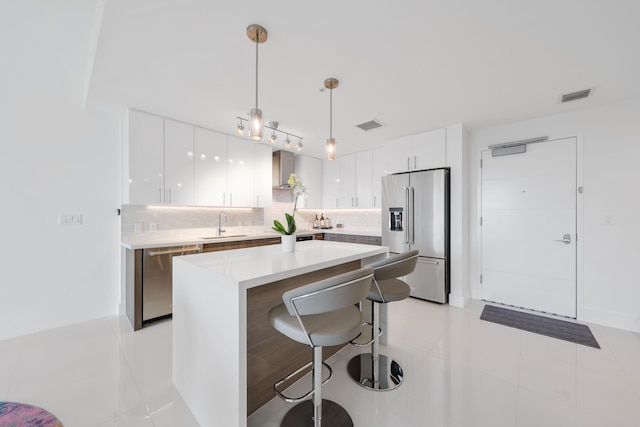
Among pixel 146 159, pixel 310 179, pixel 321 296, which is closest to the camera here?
pixel 321 296

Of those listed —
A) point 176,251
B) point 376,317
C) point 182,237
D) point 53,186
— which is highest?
point 53,186

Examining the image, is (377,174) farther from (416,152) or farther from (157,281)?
(157,281)

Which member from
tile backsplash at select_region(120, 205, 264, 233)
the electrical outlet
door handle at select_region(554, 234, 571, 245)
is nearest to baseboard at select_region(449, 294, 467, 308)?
door handle at select_region(554, 234, 571, 245)

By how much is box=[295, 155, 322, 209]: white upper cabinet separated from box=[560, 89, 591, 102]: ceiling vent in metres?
3.85

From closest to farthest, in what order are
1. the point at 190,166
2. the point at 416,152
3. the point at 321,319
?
the point at 321,319 < the point at 190,166 < the point at 416,152

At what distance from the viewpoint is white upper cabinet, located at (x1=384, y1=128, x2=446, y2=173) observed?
3590 millimetres

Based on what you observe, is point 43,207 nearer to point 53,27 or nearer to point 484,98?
point 53,27

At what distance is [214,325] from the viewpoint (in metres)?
1.39

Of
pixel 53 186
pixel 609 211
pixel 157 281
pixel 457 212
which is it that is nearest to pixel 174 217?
pixel 157 281

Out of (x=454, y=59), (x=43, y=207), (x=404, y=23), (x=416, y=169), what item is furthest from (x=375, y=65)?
(x=43, y=207)

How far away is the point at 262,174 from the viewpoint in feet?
14.2

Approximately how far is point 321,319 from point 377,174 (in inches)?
145

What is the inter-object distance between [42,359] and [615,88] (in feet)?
19.7

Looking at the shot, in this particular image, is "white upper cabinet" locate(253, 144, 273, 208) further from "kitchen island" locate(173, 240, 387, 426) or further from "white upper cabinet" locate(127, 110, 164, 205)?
"kitchen island" locate(173, 240, 387, 426)
